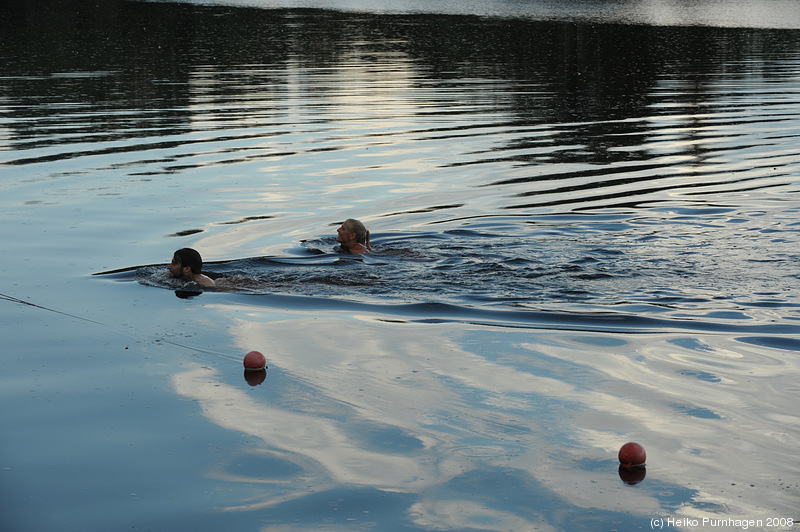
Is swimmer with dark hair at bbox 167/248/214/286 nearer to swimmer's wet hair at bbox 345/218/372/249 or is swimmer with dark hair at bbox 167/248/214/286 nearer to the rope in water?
the rope in water

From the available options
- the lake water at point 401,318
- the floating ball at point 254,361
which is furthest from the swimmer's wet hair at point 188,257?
the floating ball at point 254,361

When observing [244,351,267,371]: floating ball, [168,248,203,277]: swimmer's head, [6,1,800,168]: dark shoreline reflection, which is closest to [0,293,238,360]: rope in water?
[244,351,267,371]: floating ball

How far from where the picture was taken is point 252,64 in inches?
1528

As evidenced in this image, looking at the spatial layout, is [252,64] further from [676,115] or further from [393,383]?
[393,383]

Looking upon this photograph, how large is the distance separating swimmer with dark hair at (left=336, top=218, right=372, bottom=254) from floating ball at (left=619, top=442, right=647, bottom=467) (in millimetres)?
6500

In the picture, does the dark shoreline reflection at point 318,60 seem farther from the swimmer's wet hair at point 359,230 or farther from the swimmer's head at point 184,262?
the swimmer's head at point 184,262

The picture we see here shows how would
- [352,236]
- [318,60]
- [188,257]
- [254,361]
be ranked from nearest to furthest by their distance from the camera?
[254,361] → [188,257] → [352,236] → [318,60]

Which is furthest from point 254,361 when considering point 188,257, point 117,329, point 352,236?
point 352,236

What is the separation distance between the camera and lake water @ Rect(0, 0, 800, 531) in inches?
279

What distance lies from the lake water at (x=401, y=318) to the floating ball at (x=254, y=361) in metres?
0.14

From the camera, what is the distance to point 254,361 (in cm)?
930

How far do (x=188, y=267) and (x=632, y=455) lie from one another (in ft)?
20.5

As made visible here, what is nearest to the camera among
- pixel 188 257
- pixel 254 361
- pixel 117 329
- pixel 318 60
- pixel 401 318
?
pixel 254 361

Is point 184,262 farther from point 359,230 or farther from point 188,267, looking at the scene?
point 359,230
